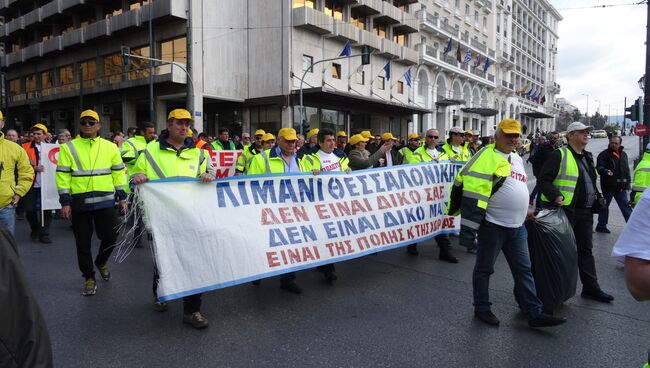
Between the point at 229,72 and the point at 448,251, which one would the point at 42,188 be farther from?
the point at 229,72

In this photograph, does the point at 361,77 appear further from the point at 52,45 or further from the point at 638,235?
the point at 638,235

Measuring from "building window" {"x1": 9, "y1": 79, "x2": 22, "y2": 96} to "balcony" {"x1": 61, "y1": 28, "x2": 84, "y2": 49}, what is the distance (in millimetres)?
10821

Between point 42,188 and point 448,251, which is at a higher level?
point 42,188

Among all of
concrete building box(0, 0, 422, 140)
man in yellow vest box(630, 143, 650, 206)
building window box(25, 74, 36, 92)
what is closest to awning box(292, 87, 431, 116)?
concrete building box(0, 0, 422, 140)

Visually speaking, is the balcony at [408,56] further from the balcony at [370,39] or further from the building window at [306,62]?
the building window at [306,62]

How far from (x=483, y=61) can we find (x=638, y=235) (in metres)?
55.4

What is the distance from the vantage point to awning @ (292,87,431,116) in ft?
85.9

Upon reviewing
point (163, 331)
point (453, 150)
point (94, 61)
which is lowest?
point (163, 331)

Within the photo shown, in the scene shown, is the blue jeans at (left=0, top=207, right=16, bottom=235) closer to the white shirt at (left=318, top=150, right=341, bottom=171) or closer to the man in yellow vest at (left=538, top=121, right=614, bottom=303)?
the white shirt at (left=318, top=150, right=341, bottom=171)

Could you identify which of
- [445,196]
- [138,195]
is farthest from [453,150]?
[138,195]

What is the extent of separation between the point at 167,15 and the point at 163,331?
78.3ft

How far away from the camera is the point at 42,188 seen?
8.36 m

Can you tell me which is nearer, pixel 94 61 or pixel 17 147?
pixel 17 147

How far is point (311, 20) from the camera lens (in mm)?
26391
